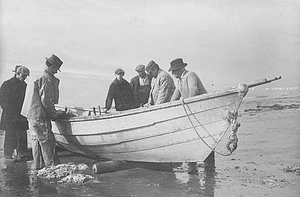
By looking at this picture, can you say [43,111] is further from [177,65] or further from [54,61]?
[177,65]

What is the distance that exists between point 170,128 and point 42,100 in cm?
256

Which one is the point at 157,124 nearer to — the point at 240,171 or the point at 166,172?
the point at 166,172

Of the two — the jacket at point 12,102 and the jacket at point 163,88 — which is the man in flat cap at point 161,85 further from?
the jacket at point 12,102

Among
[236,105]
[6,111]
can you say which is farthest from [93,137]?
[236,105]

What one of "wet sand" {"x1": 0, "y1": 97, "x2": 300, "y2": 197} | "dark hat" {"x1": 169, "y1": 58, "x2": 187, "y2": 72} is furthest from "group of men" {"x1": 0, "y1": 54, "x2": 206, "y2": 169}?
"wet sand" {"x1": 0, "y1": 97, "x2": 300, "y2": 197}

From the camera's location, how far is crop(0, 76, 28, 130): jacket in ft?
25.1

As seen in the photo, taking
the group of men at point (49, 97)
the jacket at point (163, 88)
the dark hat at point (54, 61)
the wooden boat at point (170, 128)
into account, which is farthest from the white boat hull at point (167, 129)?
the dark hat at point (54, 61)

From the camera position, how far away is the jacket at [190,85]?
6.10m

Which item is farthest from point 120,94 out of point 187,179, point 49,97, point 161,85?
point 187,179

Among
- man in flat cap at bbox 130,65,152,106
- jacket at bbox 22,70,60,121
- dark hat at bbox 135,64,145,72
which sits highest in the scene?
dark hat at bbox 135,64,145,72

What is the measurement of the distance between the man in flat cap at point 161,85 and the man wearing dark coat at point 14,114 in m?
2.84

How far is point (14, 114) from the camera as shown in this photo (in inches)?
307

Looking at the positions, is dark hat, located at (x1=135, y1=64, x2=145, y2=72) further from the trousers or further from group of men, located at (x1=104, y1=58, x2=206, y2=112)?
the trousers

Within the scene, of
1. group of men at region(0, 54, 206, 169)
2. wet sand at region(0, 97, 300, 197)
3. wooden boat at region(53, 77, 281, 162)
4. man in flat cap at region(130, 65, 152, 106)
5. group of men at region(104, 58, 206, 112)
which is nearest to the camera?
wet sand at region(0, 97, 300, 197)
